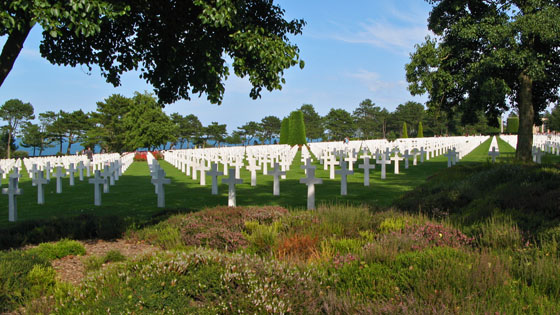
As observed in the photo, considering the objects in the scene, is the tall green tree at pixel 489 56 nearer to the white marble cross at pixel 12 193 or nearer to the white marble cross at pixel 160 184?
the white marble cross at pixel 160 184

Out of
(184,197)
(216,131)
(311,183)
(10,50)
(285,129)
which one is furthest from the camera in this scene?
(216,131)

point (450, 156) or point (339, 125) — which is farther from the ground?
point (339, 125)

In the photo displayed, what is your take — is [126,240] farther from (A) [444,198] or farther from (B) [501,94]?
(B) [501,94]

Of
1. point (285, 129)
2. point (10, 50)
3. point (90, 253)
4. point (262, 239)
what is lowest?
point (90, 253)

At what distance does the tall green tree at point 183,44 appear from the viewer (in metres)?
6.43

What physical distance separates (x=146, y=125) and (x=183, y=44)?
178ft

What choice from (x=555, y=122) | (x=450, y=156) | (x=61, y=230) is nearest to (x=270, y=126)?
(x=555, y=122)

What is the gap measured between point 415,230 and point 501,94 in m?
13.3

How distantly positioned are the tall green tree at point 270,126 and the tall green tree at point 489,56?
87.3 metres

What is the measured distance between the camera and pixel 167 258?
4.93 m

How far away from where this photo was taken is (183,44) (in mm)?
7551

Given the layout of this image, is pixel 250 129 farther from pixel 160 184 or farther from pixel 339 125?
pixel 160 184

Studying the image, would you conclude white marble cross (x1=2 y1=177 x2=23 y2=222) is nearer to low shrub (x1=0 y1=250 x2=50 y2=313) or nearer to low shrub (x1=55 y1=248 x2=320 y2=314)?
low shrub (x1=0 y1=250 x2=50 y2=313)

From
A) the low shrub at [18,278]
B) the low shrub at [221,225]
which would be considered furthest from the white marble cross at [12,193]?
the low shrub at [18,278]
